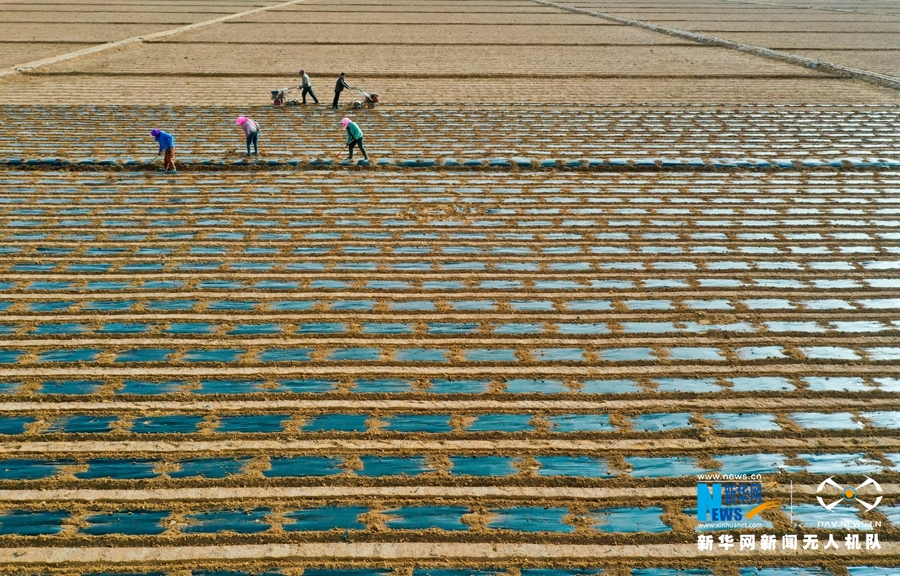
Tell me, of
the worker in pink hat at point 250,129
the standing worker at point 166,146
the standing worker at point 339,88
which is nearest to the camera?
the standing worker at point 166,146

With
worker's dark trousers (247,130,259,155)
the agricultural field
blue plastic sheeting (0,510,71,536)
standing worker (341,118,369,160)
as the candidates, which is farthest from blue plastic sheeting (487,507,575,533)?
worker's dark trousers (247,130,259,155)

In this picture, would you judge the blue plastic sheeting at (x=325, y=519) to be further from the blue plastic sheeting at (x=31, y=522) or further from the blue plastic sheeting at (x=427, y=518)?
the blue plastic sheeting at (x=31, y=522)

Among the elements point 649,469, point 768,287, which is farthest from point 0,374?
point 768,287

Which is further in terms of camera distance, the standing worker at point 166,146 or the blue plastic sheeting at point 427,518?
the standing worker at point 166,146

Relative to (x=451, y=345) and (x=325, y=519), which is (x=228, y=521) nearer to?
(x=325, y=519)

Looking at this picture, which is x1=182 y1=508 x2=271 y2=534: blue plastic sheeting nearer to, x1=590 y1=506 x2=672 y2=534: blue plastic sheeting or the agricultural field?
the agricultural field

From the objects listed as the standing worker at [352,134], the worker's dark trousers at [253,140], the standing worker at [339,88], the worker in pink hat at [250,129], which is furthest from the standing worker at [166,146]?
the standing worker at [339,88]

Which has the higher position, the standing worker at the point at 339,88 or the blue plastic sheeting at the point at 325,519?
the standing worker at the point at 339,88
